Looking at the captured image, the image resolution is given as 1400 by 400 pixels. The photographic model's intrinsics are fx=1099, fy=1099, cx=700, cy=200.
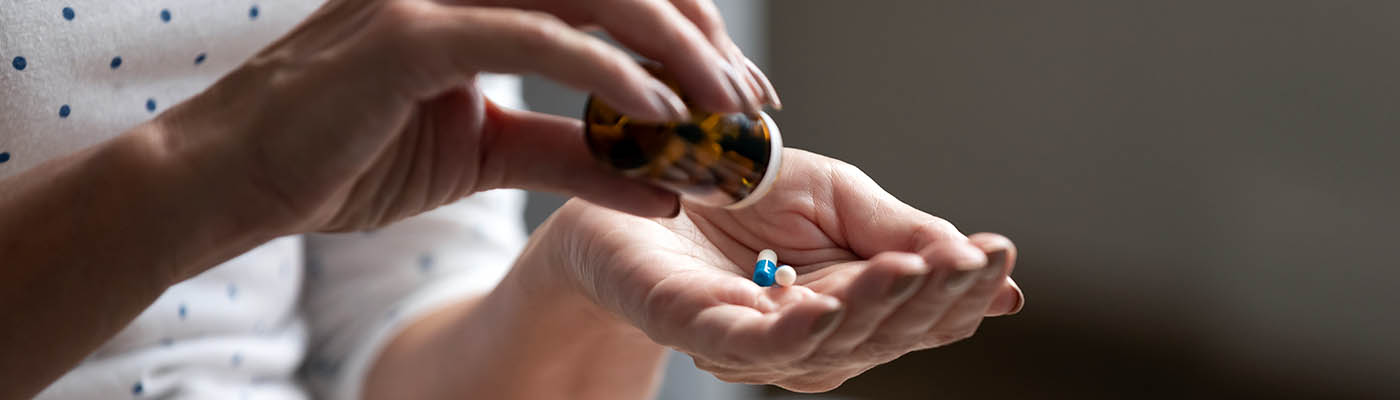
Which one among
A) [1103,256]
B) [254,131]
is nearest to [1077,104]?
[1103,256]

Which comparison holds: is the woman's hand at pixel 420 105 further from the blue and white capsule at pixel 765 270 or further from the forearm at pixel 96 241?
the blue and white capsule at pixel 765 270

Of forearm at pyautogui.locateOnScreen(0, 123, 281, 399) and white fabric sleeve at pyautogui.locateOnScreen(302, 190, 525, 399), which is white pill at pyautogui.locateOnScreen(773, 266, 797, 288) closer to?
forearm at pyautogui.locateOnScreen(0, 123, 281, 399)

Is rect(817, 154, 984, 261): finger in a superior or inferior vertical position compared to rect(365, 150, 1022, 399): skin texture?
superior

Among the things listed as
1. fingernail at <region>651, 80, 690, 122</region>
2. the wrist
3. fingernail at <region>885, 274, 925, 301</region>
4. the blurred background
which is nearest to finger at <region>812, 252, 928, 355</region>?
fingernail at <region>885, 274, 925, 301</region>

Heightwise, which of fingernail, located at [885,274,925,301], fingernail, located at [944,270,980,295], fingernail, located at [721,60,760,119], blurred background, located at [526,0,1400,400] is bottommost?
fingernail, located at [885,274,925,301]

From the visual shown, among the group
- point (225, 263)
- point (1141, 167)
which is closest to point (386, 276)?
point (225, 263)

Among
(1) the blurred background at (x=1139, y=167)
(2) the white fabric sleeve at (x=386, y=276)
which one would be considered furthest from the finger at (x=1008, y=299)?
(1) the blurred background at (x=1139, y=167)
